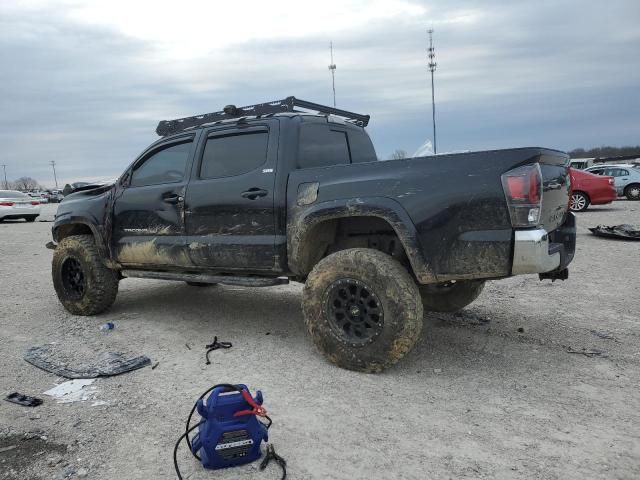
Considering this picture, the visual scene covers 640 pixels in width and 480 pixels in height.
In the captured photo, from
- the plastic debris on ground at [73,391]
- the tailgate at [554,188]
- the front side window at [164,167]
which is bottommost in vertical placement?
the plastic debris on ground at [73,391]

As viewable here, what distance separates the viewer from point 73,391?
355cm

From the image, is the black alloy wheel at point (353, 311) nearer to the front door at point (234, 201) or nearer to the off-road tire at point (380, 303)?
the off-road tire at point (380, 303)

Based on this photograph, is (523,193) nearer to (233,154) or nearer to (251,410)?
(251,410)

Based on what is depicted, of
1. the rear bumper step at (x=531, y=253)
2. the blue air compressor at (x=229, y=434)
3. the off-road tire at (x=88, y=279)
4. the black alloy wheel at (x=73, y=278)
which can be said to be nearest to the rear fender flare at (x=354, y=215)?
the rear bumper step at (x=531, y=253)

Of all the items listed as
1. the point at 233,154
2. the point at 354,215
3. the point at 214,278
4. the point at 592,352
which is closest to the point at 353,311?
the point at 354,215

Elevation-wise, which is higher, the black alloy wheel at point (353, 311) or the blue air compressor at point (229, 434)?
the black alloy wheel at point (353, 311)

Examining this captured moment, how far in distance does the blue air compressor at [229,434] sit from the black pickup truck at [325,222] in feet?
3.94

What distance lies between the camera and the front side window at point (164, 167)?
4.90 metres

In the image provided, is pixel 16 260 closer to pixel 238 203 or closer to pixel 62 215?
pixel 62 215

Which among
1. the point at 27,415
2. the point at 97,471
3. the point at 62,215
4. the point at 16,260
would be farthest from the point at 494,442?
the point at 16,260

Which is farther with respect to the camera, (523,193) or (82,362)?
(82,362)

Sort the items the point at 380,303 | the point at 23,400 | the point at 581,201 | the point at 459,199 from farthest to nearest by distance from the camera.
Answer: the point at 581,201
the point at 380,303
the point at 23,400
the point at 459,199

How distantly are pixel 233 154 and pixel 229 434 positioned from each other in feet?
8.84

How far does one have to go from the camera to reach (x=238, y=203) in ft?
14.1
